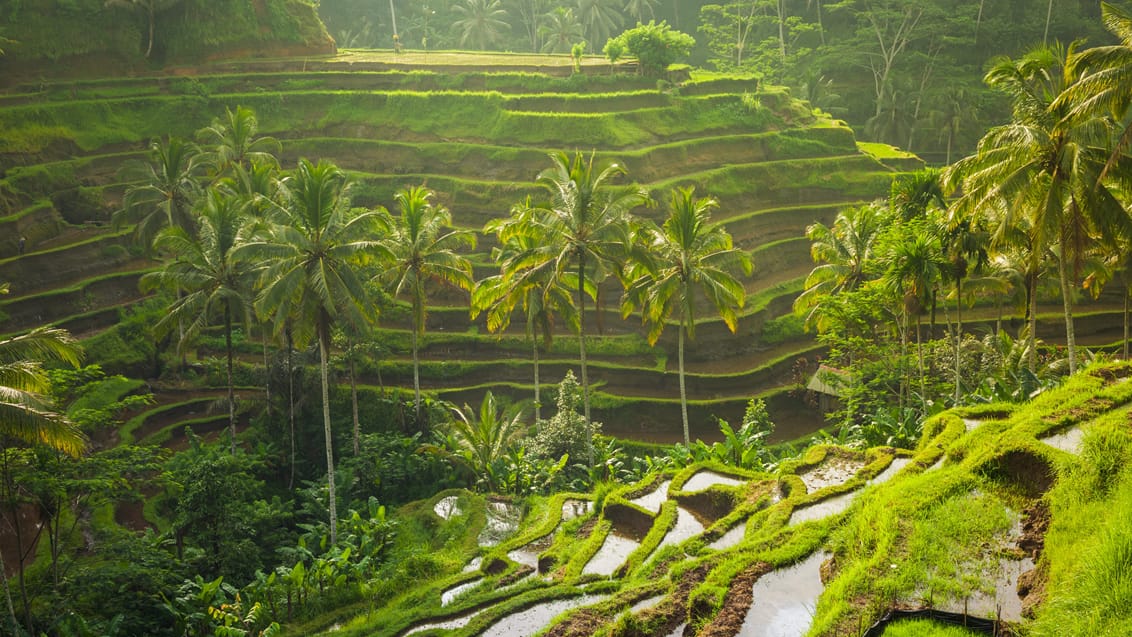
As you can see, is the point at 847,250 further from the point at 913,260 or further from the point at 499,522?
Result: the point at 499,522

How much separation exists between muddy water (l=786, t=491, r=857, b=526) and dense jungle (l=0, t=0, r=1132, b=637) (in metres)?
0.14

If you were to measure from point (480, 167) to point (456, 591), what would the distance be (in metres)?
26.7

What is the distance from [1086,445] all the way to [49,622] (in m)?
17.7

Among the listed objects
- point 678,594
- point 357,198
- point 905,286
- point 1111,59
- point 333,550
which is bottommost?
point 333,550

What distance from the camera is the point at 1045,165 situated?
57.6 feet

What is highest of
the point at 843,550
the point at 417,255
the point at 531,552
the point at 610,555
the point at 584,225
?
the point at 584,225

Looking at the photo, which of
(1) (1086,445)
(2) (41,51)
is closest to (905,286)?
(1) (1086,445)

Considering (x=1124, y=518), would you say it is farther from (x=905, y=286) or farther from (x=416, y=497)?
(x=416, y=497)

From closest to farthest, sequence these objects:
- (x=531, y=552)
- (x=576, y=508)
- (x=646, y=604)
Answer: (x=646, y=604) < (x=531, y=552) < (x=576, y=508)

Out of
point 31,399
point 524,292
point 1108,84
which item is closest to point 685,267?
point 524,292

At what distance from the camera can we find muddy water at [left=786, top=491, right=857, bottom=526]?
14008mm

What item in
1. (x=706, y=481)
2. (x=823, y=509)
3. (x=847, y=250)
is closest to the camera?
(x=823, y=509)

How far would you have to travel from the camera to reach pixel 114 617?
15.9m

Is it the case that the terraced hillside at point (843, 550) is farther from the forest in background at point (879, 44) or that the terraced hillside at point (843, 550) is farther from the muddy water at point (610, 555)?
the forest in background at point (879, 44)
